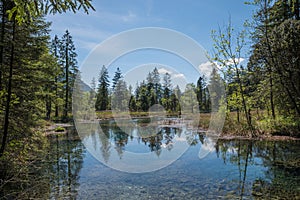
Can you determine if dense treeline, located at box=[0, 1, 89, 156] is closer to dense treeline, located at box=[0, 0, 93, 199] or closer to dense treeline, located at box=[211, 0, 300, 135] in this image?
dense treeline, located at box=[0, 0, 93, 199]

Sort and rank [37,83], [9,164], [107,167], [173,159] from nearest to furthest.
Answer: [9,164]
[37,83]
[107,167]
[173,159]

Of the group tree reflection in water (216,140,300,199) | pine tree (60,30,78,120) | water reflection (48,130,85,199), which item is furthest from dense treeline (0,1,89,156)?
pine tree (60,30,78,120)

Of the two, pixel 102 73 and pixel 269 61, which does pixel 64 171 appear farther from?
pixel 269 61

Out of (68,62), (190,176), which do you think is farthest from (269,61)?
(68,62)

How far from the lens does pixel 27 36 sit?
262 inches

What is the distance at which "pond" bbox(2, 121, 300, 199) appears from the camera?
211 inches

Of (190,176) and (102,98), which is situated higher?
(102,98)

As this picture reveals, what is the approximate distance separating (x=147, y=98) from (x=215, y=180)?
110 feet

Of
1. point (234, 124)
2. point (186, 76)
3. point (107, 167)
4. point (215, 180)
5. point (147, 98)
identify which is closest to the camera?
point (215, 180)

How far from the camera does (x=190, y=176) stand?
6.80m

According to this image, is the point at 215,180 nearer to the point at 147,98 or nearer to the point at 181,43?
the point at 181,43


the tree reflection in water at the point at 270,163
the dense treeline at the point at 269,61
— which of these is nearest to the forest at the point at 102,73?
the dense treeline at the point at 269,61

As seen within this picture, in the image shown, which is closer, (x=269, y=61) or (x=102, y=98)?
(x=269, y=61)

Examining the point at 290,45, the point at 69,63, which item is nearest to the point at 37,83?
the point at 290,45
